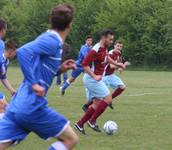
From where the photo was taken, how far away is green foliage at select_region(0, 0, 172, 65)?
4638 centimetres

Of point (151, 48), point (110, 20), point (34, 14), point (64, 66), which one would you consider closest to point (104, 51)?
point (64, 66)

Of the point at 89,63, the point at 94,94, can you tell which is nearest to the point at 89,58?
the point at 89,63

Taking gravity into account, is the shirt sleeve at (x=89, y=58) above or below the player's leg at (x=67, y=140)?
below

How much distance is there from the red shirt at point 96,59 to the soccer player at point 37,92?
4407mm

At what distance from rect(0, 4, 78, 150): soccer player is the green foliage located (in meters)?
40.2

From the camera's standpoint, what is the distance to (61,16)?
6.06 m

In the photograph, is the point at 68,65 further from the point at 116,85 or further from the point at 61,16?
the point at 116,85

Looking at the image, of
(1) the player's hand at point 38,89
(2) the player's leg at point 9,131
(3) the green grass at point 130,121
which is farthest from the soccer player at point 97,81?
(1) the player's hand at point 38,89

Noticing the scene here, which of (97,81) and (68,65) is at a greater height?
(68,65)

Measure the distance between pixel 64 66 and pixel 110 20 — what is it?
43393mm

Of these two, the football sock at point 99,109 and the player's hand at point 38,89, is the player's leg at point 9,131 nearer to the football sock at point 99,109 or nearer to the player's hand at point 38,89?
the player's hand at point 38,89

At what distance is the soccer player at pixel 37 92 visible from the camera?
6074 mm

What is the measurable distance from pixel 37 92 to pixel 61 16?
812 mm

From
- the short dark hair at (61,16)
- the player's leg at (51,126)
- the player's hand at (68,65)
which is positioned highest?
the short dark hair at (61,16)
